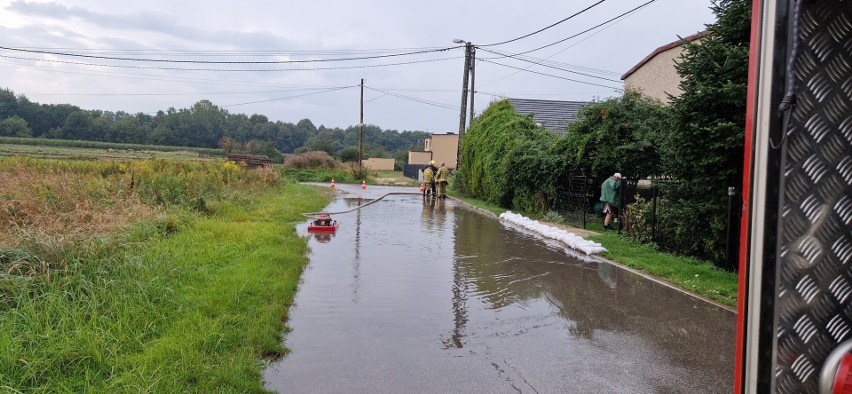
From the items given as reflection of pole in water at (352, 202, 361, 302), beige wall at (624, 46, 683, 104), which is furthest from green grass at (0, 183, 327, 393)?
beige wall at (624, 46, 683, 104)

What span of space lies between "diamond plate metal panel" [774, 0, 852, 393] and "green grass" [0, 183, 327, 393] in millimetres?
3433

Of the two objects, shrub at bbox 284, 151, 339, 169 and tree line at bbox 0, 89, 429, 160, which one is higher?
tree line at bbox 0, 89, 429, 160

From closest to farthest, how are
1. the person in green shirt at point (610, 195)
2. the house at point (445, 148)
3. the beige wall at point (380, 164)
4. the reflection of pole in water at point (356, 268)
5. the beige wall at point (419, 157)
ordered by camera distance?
the reflection of pole in water at point (356, 268) → the person in green shirt at point (610, 195) → the house at point (445, 148) → the beige wall at point (380, 164) → the beige wall at point (419, 157)

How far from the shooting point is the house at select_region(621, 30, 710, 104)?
19.2 m

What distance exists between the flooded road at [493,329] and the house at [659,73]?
11.7 metres

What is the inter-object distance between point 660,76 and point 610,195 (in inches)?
338

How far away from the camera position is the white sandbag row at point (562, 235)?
10711 mm

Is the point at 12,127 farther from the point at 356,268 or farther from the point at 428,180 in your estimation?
the point at 356,268

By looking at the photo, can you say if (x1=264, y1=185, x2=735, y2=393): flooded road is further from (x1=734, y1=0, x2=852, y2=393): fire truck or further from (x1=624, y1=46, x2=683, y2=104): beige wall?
(x1=624, y1=46, x2=683, y2=104): beige wall

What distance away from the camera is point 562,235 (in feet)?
40.3

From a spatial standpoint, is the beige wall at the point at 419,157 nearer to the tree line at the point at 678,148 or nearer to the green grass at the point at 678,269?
the tree line at the point at 678,148

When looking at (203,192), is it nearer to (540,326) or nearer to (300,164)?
(540,326)

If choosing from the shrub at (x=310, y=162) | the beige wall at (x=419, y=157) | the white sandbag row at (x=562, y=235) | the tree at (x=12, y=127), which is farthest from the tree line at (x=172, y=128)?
the white sandbag row at (x=562, y=235)

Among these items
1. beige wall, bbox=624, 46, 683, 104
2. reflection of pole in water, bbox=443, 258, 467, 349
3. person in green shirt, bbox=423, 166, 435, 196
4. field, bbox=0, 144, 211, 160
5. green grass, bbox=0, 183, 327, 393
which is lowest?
reflection of pole in water, bbox=443, 258, 467, 349
